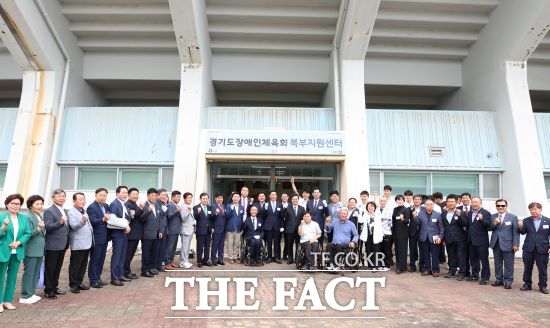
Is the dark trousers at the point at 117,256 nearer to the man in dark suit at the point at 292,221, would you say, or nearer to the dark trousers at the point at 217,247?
the dark trousers at the point at 217,247

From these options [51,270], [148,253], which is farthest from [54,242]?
[148,253]

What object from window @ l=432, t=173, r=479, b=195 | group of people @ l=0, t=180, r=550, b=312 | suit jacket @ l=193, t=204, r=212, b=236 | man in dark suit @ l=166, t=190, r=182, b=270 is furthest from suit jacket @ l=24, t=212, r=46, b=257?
window @ l=432, t=173, r=479, b=195

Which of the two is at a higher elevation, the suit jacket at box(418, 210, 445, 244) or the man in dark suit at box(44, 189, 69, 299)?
the suit jacket at box(418, 210, 445, 244)

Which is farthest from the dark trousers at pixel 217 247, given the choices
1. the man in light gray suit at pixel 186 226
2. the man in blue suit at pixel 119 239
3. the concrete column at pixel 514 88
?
the concrete column at pixel 514 88

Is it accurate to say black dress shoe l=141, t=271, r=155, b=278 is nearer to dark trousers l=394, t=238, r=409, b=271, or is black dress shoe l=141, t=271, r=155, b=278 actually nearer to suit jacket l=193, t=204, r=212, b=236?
suit jacket l=193, t=204, r=212, b=236

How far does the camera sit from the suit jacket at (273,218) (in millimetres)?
9656

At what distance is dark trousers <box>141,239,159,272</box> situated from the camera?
7.78m

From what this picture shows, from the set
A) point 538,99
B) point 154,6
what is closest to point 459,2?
point 538,99

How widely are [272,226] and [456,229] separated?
3885 millimetres

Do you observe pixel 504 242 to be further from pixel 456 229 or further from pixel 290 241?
pixel 290 241

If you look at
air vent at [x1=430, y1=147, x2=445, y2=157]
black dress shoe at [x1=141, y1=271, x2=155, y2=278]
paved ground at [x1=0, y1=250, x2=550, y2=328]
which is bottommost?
paved ground at [x1=0, y1=250, x2=550, y2=328]

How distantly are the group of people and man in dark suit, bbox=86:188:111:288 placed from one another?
0.6 inches

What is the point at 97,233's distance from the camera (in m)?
6.84

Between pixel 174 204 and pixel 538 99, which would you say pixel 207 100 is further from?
pixel 538 99
